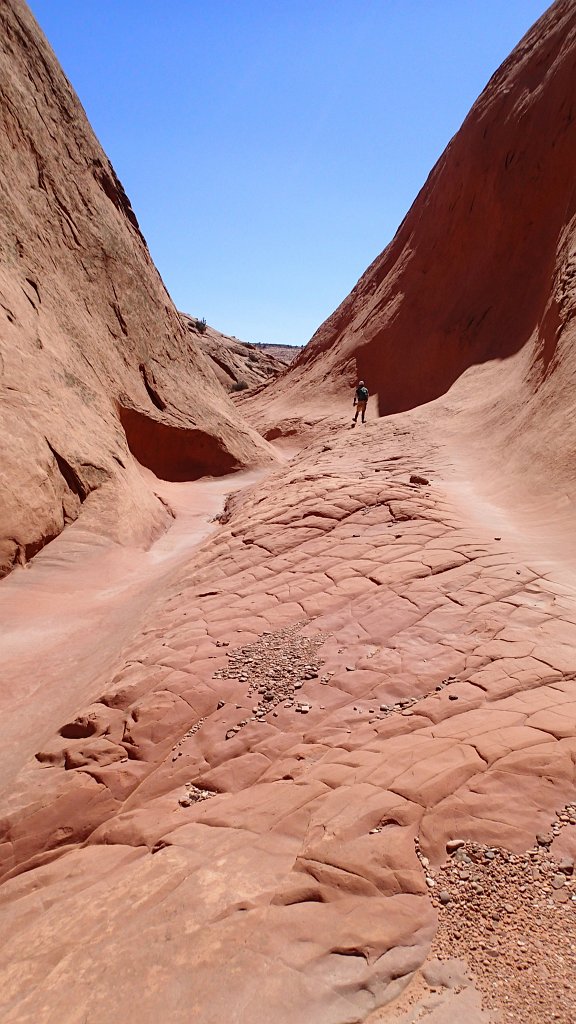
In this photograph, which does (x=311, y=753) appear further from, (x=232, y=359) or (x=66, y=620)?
(x=232, y=359)

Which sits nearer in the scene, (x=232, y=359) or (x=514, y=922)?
(x=514, y=922)

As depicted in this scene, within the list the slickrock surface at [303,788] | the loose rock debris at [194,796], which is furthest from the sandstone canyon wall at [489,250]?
the loose rock debris at [194,796]

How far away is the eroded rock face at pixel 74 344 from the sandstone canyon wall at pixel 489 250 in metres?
6.36

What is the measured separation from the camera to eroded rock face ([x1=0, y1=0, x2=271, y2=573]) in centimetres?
845

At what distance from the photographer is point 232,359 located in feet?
125

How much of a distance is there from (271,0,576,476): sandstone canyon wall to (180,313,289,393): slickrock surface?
38.9 feet

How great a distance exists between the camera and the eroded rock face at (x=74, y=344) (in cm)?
845

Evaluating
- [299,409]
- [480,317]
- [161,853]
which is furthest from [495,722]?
[299,409]

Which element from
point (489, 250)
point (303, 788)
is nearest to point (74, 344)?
point (303, 788)

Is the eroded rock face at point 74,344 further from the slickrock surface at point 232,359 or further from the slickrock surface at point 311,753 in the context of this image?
the slickrock surface at point 232,359

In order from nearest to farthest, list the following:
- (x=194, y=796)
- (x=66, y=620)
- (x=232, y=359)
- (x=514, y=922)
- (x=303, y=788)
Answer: (x=514, y=922) → (x=303, y=788) → (x=194, y=796) → (x=66, y=620) → (x=232, y=359)

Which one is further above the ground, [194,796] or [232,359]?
[232,359]

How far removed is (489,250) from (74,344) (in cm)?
1298

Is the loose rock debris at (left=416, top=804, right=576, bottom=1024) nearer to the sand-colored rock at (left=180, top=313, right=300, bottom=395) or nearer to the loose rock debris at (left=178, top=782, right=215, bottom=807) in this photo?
the loose rock debris at (left=178, top=782, right=215, bottom=807)
